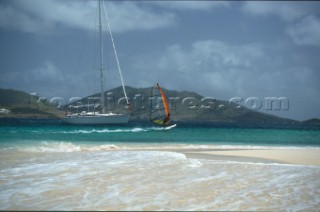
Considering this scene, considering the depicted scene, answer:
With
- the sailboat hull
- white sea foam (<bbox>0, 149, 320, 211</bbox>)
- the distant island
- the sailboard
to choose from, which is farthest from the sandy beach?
the distant island

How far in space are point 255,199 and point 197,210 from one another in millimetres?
1547

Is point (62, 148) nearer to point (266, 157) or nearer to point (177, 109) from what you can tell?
point (266, 157)

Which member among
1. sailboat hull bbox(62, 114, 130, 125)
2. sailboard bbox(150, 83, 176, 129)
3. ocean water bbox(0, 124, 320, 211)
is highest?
sailboard bbox(150, 83, 176, 129)

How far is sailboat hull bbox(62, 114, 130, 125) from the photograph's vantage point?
61.6 meters

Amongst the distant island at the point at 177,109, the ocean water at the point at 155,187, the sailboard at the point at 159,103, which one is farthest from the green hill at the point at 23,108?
the ocean water at the point at 155,187

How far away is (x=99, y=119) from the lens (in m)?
61.4

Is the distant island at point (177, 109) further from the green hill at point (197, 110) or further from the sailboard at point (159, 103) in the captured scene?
the sailboard at point (159, 103)

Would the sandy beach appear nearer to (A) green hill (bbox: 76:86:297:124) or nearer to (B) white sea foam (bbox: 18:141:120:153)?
(B) white sea foam (bbox: 18:141:120:153)

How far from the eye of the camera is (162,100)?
52219 millimetres

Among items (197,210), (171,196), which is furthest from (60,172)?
(197,210)

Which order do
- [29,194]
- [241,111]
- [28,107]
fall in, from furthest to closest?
1. [241,111]
2. [28,107]
3. [29,194]

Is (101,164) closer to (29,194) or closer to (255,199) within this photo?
(29,194)

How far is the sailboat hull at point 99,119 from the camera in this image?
2424 inches

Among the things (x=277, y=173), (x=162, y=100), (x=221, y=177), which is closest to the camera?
(x=221, y=177)
